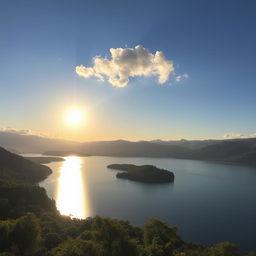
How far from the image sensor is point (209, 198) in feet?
407

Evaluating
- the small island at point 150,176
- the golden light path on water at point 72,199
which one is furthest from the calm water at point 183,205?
the small island at point 150,176

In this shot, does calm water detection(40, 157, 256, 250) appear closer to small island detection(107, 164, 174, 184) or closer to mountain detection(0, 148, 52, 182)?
mountain detection(0, 148, 52, 182)

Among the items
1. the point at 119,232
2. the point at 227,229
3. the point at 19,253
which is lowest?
the point at 227,229

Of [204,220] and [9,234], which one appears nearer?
[9,234]

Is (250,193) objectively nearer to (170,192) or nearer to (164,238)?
(170,192)

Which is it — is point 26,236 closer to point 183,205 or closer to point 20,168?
point 183,205

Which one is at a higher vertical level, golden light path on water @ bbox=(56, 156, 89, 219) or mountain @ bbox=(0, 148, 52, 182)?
mountain @ bbox=(0, 148, 52, 182)

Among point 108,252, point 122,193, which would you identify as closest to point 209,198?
point 122,193

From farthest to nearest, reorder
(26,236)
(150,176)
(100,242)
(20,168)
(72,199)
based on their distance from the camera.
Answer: (150,176), (20,168), (72,199), (26,236), (100,242)

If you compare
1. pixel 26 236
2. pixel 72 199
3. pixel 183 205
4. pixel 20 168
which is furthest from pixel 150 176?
pixel 26 236

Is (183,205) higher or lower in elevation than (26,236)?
lower

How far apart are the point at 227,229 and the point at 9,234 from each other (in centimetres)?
6280

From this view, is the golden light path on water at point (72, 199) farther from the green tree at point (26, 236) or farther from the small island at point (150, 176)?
the green tree at point (26, 236)

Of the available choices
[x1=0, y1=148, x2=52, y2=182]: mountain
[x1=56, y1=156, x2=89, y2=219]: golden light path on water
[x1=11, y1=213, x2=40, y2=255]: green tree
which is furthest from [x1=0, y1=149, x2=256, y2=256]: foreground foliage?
[x1=0, y1=148, x2=52, y2=182]: mountain
